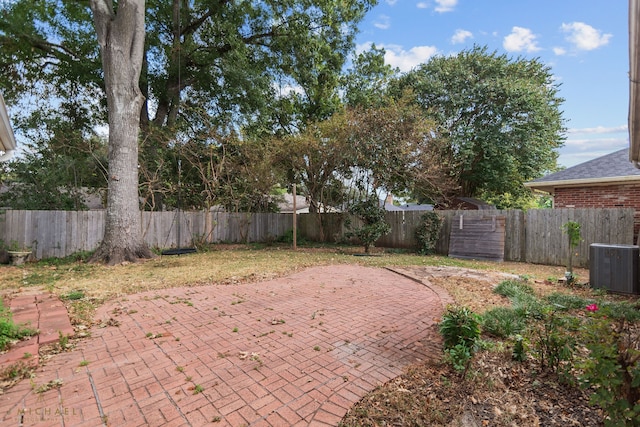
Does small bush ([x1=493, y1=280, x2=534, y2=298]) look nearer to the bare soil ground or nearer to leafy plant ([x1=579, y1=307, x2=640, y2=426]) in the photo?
the bare soil ground

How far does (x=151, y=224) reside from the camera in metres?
10.4

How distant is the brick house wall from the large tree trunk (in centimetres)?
1258

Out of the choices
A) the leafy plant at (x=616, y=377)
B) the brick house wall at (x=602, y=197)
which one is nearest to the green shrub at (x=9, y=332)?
the leafy plant at (x=616, y=377)

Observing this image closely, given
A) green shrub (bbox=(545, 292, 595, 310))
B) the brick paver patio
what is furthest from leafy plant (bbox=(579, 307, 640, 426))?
green shrub (bbox=(545, 292, 595, 310))

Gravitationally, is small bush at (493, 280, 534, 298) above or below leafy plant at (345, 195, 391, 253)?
below

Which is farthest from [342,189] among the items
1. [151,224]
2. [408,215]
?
[151,224]

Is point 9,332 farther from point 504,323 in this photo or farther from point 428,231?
point 428,231

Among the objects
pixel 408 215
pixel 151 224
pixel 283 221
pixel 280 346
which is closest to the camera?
pixel 280 346

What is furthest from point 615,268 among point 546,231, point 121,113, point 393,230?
point 121,113

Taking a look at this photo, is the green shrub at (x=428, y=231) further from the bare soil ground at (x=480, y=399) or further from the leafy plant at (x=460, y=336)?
the leafy plant at (x=460, y=336)

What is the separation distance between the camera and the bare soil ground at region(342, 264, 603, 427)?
75.0 inches

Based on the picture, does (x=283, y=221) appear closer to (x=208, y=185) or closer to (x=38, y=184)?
(x=208, y=185)

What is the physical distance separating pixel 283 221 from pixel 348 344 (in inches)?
449

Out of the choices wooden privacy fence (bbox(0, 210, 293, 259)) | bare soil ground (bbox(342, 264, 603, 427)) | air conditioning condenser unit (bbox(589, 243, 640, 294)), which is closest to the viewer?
bare soil ground (bbox(342, 264, 603, 427))
